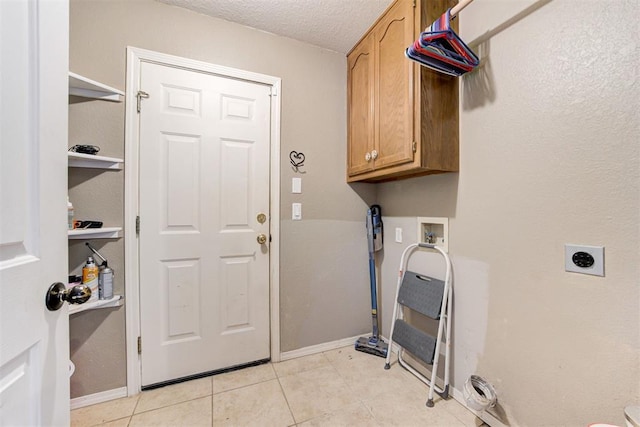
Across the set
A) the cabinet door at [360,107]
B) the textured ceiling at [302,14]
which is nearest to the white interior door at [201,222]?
the textured ceiling at [302,14]

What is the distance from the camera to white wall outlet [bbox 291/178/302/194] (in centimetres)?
201

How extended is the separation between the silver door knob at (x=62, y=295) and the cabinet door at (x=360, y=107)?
1648mm

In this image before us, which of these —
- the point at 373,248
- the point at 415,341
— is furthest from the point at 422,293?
the point at 373,248

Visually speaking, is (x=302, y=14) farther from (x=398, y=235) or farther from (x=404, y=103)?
(x=398, y=235)

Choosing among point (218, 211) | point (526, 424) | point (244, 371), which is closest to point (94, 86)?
point (218, 211)

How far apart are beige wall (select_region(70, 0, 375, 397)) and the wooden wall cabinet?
0.40 m

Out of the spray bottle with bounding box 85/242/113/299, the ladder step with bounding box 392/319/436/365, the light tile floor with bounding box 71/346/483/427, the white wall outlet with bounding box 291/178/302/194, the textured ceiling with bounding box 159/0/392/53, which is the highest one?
the textured ceiling with bounding box 159/0/392/53

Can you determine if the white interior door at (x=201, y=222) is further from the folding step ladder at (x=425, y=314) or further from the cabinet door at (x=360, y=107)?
the folding step ladder at (x=425, y=314)

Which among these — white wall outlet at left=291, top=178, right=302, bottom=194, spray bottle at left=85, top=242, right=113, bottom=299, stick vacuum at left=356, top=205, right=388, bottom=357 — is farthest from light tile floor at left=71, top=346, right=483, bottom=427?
white wall outlet at left=291, top=178, right=302, bottom=194

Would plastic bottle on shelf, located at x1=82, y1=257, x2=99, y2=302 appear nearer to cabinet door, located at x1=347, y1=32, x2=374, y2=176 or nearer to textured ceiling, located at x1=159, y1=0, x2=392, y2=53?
textured ceiling, located at x1=159, y1=0, x2=392, y2=53

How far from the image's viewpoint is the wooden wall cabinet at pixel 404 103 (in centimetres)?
145

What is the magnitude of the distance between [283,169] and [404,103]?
0.97 meters

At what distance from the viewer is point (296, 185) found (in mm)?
2021

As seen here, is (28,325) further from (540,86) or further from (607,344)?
(540,86)
